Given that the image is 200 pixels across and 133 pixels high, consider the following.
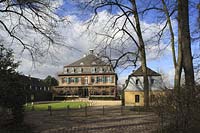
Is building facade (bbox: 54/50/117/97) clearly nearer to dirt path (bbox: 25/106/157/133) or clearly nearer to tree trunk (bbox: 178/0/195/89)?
dirt path (bbox: 25/106/157/133)

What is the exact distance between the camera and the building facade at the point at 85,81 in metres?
81.6

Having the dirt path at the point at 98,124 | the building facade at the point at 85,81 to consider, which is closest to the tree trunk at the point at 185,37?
the dirt path at the point at 98,124

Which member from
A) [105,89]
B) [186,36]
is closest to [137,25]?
[186,36]

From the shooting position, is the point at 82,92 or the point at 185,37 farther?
the point at 82,92

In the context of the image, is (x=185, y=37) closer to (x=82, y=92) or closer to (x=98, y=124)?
(x=98, y=124)

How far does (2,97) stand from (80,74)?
2877 inches

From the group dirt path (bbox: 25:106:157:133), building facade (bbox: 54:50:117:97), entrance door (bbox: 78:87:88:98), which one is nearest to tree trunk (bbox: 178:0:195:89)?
dirt path (bbox: 25:106:157:133)

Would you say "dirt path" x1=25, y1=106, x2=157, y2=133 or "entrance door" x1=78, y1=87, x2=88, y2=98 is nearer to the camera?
"dirt path" x1=25, y1=106, x2=157, y2=133

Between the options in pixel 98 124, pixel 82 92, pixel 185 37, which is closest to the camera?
pixel 185 37

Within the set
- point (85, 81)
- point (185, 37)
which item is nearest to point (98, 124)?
point (185, 37)

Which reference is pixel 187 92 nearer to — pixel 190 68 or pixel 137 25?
pixel 190 68

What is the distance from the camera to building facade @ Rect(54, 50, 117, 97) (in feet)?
268

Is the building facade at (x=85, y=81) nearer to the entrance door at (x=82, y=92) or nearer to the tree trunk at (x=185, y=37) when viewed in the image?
the entrance door at (x=82, y=92)

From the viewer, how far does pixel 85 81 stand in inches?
3450
